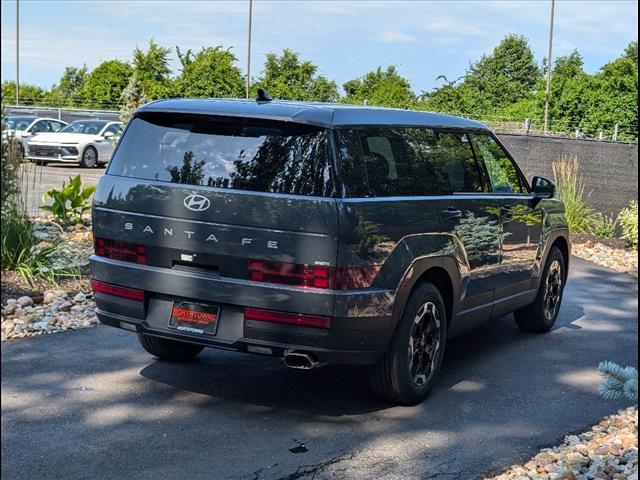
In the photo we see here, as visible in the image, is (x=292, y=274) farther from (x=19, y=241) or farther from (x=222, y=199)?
(x=19, y=241)

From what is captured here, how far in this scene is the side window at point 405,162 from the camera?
554cm

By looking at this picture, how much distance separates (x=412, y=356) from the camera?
19.5ft

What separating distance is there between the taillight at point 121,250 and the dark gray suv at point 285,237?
1 centimetres

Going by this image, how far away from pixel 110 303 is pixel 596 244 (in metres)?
11.1

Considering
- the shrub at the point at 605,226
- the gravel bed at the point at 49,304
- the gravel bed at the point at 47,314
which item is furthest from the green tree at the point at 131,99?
the shrub at the point at 605,226

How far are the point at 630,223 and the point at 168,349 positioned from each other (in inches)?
402

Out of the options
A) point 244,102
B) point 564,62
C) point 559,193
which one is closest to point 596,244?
point 559,193

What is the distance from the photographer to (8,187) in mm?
8523

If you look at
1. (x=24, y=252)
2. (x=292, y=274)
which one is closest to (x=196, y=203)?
(x=292, y=274)

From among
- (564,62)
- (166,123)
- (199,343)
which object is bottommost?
(199,343)

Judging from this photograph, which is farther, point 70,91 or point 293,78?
point 70,91

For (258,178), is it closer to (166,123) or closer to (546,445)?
(166,123)

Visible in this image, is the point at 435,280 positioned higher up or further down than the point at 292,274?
further down

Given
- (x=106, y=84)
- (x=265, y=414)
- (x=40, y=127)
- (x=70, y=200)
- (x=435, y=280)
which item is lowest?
(x=265, y=414)
